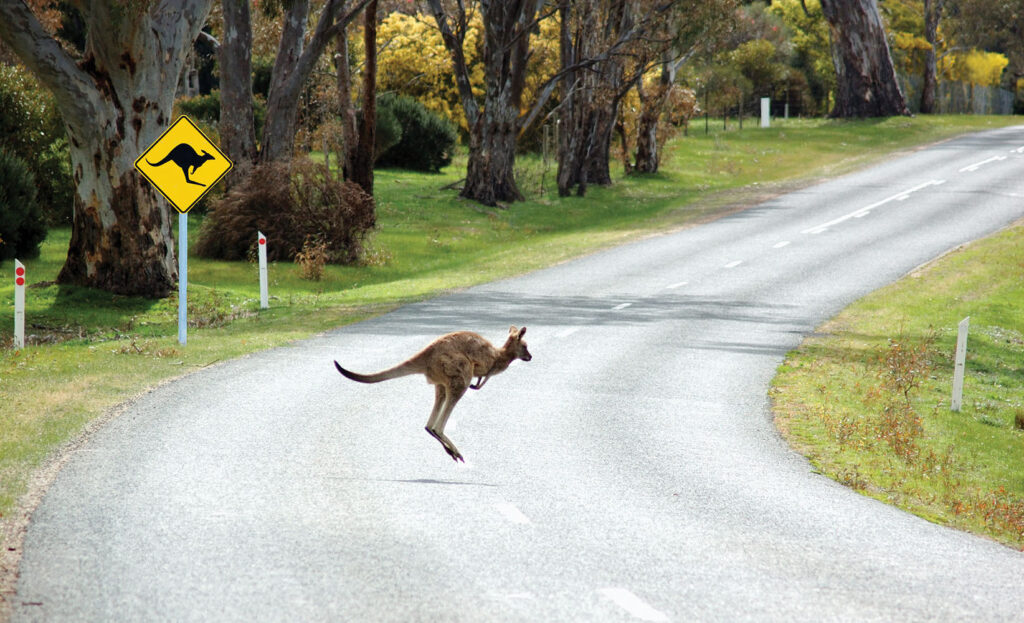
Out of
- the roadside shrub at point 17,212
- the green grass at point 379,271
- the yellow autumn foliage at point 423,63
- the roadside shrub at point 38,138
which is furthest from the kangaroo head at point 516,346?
the yellow autumn foliage at point 423,63

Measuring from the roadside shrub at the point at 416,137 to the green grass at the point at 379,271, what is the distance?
1487mm

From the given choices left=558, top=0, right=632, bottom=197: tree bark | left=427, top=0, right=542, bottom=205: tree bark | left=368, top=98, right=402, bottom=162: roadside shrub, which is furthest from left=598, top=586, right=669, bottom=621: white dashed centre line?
left=368, top=98, right=402, bottom=162: roadside shrub

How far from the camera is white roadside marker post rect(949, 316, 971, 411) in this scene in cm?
1599

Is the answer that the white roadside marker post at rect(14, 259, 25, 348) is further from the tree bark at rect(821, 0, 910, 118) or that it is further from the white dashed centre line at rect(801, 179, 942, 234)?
the tree bark at rect(821, 0, 910, 118)

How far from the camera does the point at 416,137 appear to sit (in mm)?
52156

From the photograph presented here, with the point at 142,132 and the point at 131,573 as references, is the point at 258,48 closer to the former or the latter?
the point at 142,132

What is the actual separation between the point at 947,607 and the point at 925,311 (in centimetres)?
1767

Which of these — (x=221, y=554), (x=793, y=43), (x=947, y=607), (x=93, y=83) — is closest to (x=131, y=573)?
(x=221, y=554)

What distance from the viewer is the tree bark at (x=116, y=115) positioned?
21.6 metres

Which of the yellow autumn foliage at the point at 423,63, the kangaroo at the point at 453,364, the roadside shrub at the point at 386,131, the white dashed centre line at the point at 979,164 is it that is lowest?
the kangaroo at the point at 453,364

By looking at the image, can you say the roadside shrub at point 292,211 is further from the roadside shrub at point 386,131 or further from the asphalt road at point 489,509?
the roadside shrub at point 386,131

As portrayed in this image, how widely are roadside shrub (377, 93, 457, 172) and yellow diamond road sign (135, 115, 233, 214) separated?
3315 cm

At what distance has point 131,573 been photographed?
755cm

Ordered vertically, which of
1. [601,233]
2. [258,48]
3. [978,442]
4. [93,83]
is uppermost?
[258,48]
